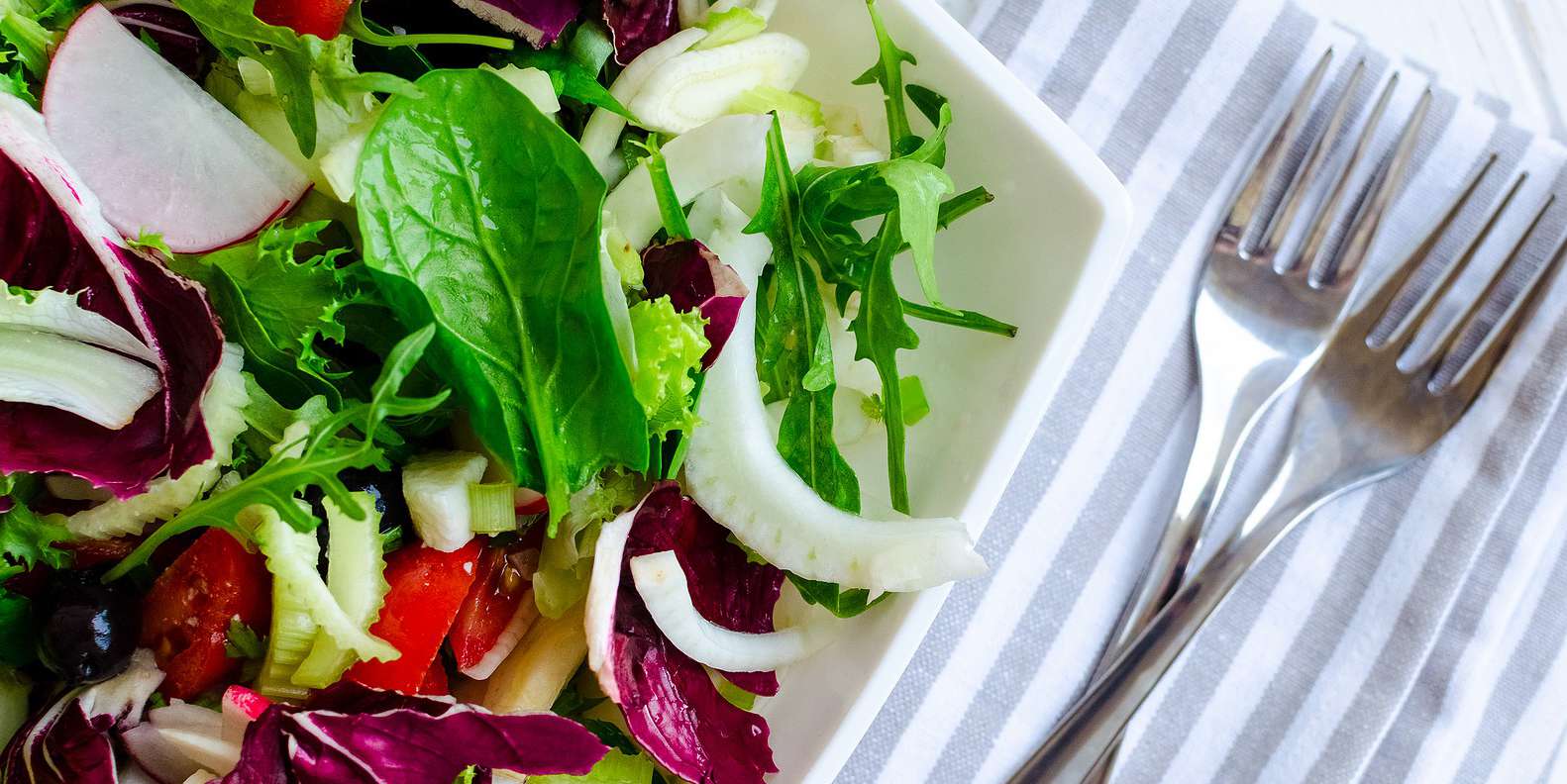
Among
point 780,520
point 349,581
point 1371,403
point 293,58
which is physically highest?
point 293,58

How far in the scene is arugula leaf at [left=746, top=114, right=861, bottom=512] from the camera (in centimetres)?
111

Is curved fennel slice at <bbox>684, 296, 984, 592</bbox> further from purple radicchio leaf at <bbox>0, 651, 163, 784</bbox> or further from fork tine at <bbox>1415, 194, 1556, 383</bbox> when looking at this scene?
fork tine at <bbox>1415, 194, 1556, 383</bbox>

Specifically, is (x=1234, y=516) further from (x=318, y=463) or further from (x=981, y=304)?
(x=318, y=463)

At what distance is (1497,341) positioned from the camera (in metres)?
1.55

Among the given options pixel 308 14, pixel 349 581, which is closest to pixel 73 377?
pixel 349 581

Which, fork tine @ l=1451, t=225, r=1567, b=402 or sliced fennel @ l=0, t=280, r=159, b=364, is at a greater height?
fork tine @ l=1451, t=225, r=1567, b=402

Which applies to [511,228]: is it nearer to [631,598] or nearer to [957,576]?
[631,598]

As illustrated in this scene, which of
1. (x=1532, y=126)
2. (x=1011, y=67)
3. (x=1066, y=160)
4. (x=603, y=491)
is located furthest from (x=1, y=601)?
(x=1532, y=126)

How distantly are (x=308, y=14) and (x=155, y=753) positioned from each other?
2.23ft

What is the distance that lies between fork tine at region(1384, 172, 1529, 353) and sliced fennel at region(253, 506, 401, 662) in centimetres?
136

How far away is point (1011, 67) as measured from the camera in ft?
5.17

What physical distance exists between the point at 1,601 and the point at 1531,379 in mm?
1868

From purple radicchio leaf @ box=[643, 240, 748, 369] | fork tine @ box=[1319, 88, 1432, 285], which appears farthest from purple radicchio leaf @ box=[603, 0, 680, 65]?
fork tine @ box=[1319, 88, 1432, 285]

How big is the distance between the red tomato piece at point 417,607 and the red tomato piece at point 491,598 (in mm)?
25
